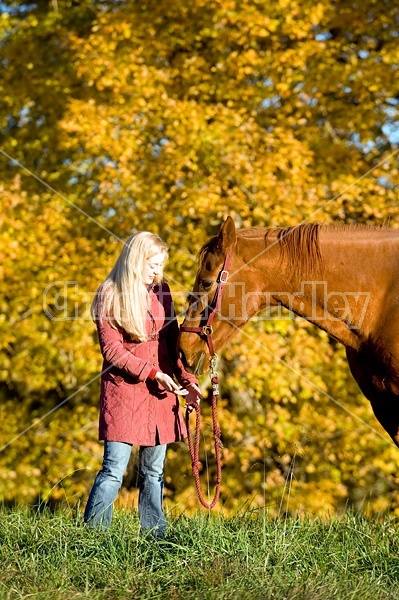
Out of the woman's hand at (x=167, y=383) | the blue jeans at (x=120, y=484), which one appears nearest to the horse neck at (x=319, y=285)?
the woman's hand at (x=167, y=383)

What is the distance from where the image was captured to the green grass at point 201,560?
2.93 meters

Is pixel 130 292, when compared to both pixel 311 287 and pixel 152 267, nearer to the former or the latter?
pixel 152 267

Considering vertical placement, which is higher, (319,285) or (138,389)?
(319,285)

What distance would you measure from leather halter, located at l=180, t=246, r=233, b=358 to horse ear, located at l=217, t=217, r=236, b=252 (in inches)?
1.3

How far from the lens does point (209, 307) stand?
13.1 feet

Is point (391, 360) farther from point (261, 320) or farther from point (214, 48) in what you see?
point (214, 48)

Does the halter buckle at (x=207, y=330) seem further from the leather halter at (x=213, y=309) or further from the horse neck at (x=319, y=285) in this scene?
the horse neck at (x=319, y=285)

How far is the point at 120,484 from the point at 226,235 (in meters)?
1.38

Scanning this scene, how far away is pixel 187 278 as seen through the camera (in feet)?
26.3

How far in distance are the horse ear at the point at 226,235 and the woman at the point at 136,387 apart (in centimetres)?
30

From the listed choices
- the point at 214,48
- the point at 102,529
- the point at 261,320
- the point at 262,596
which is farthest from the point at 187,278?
the point at 262,596

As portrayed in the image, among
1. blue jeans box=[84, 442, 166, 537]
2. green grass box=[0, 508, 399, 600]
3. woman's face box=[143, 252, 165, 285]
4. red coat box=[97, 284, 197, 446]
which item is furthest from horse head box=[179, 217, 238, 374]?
green grass box=[0, 508, 399, 600]

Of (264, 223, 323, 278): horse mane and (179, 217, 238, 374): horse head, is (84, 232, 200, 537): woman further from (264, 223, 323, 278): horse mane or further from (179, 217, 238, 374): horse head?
(264, 223, 323, 278): horse mane

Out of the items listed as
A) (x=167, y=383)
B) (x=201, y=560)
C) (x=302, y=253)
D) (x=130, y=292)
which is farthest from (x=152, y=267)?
(x=201, y=560)
